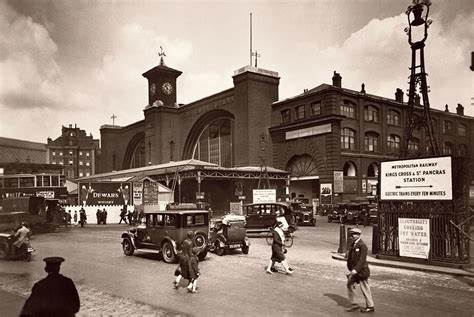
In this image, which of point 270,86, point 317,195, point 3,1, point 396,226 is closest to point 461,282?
point 396,226

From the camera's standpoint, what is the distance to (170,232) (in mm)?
15602

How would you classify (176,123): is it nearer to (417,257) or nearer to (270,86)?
(270,86)

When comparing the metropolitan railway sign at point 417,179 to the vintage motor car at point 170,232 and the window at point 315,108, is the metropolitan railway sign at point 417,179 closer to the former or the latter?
the vintage motor car at point 170,232

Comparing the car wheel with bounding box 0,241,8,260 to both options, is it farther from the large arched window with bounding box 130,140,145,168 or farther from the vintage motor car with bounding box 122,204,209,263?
the large arched window with bounding box 130,140,145,168

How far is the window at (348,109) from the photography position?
45.4m

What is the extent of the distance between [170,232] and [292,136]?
33342 millimetres

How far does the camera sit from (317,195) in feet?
148

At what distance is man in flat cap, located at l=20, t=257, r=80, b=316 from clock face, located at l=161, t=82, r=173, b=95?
205 feet

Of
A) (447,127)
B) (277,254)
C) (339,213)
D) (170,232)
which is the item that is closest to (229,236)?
(170,232)

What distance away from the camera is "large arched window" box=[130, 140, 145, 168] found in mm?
76625

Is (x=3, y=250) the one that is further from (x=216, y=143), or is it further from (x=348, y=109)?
(x=216, y=143)

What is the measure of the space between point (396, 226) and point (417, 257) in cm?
126

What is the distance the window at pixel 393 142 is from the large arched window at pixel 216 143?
19.8 m

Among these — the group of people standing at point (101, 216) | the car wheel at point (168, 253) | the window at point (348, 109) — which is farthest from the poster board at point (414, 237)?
the window at point (348, 109)
